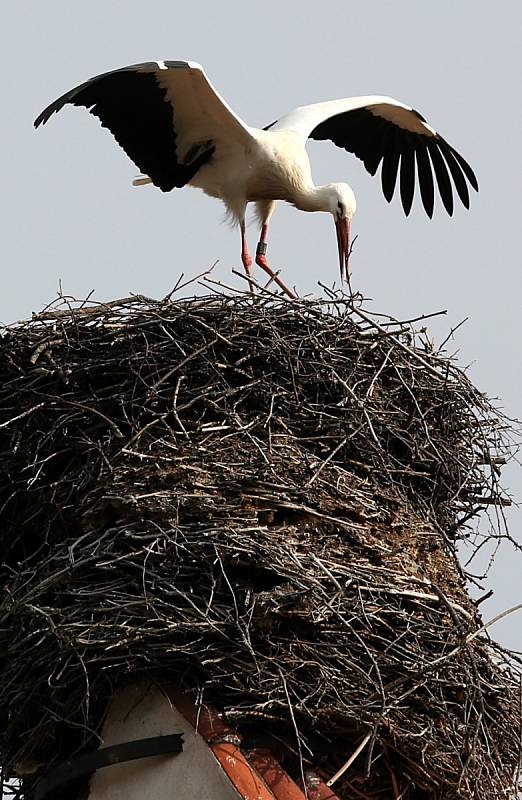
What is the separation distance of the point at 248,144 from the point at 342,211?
1.85ft

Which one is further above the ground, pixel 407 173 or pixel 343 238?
pixel 407 173

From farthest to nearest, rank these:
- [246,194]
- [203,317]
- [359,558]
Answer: [246,194] → [203,317] → [359,558]

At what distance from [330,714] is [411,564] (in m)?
0.72

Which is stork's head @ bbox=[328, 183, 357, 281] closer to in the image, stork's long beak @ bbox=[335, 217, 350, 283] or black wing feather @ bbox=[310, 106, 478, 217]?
stork's long beak @ bbox=[335, 217, 350, 283]

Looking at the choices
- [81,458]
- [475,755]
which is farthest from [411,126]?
[475,755]

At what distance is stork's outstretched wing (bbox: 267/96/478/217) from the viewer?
729 centimetres

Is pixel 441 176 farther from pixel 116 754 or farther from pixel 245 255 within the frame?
pixel 116 754

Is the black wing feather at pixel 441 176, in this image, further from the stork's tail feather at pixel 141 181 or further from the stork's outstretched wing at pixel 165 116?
the stork's tail feather at pixel 141 181

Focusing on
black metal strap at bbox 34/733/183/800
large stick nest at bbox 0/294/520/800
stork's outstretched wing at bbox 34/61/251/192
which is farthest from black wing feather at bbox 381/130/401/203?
black metal strap at bbox 34/733/183/800

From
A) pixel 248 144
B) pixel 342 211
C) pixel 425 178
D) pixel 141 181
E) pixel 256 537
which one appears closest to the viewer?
pixel 256 537

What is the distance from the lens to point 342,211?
685 cm

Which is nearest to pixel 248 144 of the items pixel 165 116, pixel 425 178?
pixel 165 116

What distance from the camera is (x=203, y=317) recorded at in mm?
4918

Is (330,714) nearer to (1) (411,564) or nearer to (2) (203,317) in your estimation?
(1) (411,564)
